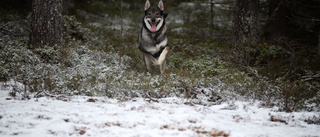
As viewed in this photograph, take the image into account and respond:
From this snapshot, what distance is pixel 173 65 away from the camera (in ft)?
26.0

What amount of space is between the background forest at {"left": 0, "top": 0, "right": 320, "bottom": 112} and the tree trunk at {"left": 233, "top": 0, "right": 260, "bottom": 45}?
0.03m

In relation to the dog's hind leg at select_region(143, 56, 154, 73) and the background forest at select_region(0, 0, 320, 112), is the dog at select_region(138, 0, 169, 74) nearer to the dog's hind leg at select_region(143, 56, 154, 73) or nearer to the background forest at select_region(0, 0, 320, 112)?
the dog's hind leg at select_region(143, 56, 154, 73)

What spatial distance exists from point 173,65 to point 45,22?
3.86m

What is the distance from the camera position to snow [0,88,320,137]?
3.26 metres

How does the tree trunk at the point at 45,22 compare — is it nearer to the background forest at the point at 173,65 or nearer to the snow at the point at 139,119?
the background forest at the point at 173,65

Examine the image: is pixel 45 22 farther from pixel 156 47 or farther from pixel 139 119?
pixel 139 119

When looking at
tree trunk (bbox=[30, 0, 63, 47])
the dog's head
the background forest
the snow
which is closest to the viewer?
the snow

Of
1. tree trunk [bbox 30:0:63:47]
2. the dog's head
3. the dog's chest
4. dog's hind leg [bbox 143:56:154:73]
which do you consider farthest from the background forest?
the dog's head

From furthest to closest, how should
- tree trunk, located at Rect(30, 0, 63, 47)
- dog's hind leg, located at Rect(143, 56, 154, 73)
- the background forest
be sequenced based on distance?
tree trunk, located at Rect(30, 0, 63, 47)
dog's hind leg, located at Rect(143, 56, 154, 73)
the background forest

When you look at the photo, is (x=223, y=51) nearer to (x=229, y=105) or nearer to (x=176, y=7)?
(x=229, y=105)

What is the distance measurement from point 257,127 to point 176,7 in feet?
51.7

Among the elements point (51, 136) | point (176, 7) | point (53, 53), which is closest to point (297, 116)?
point (51, 136)

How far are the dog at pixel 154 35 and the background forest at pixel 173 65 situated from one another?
0.51 meters

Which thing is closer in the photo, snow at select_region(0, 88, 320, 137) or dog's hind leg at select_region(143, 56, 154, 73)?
snow at select_region(0, 88, 320, 137)
